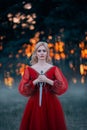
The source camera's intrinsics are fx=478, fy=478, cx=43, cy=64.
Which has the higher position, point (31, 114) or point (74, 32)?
point (74, 32)

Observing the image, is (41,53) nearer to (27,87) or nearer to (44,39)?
(27,87)

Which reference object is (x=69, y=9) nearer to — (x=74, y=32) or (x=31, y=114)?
(x=74, y=32)

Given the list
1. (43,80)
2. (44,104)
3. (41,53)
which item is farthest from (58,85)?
(41,53)

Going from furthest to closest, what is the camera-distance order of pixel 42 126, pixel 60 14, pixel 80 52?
pixel 80 52, pixel 60 14, pixel 42 126

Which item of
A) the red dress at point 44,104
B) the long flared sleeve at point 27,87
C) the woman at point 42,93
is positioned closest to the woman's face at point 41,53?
the woman at point 42,93

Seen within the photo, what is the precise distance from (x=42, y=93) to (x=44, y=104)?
0.43 feet

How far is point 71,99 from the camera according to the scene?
1177 cm

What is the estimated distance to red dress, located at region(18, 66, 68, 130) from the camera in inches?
222

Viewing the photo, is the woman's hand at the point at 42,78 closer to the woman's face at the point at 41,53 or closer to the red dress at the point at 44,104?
the red dress at the point at 44,104

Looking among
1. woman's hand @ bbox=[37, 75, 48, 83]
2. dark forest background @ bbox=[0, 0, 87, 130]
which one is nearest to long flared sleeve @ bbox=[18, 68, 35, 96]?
woman's hand @ bbox=[37, 75, 48, 83]

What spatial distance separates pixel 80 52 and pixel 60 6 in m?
1.47

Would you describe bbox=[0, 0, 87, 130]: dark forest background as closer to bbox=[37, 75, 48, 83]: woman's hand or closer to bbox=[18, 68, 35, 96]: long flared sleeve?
bbox=[18, 68, 35, 96]: long flared sleeve

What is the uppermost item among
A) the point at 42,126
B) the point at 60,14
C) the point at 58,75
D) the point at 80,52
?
the point at 60,14

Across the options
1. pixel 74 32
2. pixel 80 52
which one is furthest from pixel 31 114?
pixel 80 52
